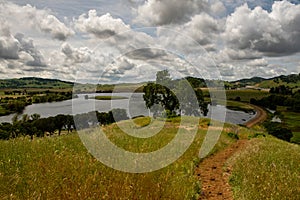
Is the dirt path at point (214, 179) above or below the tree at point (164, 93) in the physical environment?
below

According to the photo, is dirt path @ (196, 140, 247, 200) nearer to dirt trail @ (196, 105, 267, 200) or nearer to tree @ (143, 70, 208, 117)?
dirt trail @ (196, 105, 267, 200)

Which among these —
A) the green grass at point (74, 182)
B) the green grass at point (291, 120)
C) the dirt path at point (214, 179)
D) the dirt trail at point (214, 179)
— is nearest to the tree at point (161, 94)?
the dirt trail at point (214, 179)

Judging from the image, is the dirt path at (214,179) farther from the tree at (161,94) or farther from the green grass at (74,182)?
the tree at (161,94)

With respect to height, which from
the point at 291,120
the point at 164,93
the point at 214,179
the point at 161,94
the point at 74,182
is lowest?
the point at 291,120

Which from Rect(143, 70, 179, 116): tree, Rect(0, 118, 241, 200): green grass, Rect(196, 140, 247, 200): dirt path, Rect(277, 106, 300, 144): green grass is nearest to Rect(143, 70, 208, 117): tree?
Rect(143, 70, 179, 116): tree

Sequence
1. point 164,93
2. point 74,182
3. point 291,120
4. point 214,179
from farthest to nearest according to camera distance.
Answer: point 291,120, point 164,93, point 214,179, point 74,182

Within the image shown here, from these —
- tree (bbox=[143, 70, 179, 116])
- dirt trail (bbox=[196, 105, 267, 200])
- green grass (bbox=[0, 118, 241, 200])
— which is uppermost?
tree (bbox=[143, 70, 179, 116])

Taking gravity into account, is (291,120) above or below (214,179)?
below

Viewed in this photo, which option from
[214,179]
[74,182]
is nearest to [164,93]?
[214,179]

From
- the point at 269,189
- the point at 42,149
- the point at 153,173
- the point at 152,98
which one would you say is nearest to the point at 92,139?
the point at 42,149

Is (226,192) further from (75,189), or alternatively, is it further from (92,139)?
(92,139)

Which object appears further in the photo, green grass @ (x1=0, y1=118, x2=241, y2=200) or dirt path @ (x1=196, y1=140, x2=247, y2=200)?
dirt path @ (x1=196, y1=140, x2=247, y2=200)

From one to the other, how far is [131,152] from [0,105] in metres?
184

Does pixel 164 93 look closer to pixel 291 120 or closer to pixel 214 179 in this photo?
pixel 214 179
